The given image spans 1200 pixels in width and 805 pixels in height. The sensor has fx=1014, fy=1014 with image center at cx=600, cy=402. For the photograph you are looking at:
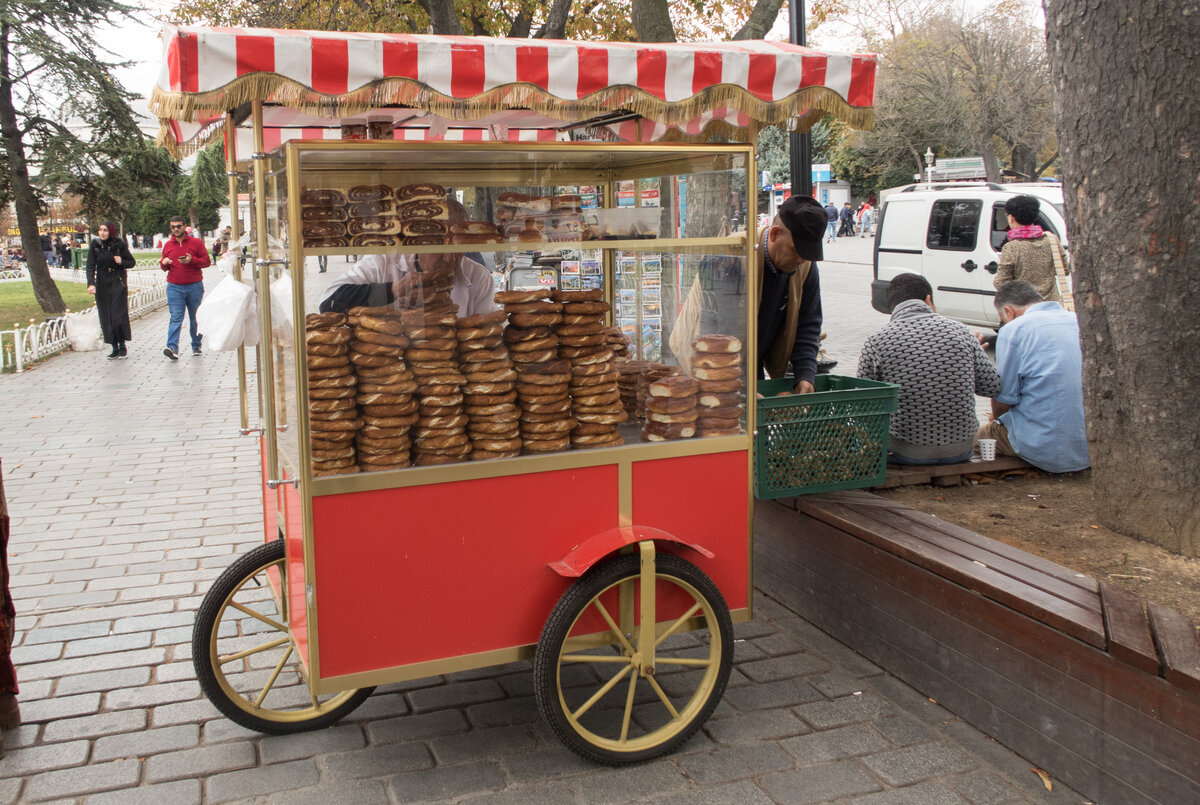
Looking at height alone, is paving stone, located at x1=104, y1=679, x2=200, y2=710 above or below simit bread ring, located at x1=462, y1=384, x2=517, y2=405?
below

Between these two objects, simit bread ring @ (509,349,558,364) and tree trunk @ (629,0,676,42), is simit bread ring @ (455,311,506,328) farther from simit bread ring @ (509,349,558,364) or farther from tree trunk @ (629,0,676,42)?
tree trunk @ (629,0,676,42)

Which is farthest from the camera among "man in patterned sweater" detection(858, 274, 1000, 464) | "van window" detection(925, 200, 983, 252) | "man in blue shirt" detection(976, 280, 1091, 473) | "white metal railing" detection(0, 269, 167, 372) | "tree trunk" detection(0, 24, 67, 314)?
"tree trunk" detection(0, 24, 67, 314)

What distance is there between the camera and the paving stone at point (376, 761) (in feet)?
10.8

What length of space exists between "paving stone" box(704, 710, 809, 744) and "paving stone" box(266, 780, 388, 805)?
1.12 metres

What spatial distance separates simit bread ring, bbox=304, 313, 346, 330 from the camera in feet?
10.1

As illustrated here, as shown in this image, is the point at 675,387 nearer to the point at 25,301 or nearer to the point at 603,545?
the point at 603,545

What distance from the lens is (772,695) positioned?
12.6ft

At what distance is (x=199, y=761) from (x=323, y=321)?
1543mm

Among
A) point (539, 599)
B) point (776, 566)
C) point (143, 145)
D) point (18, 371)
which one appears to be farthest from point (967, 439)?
point (143, 145)

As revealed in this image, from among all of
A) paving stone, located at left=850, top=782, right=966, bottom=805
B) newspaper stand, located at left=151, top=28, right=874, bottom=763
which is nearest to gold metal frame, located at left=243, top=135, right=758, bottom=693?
newspaper stand, located at left=151, top=28, right=874, bottom=763

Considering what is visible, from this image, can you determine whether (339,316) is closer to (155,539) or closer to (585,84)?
(585,84)

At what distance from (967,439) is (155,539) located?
14.5ft

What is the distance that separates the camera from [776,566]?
4711 millimetres

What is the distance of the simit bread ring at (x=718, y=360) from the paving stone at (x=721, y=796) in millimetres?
1429
